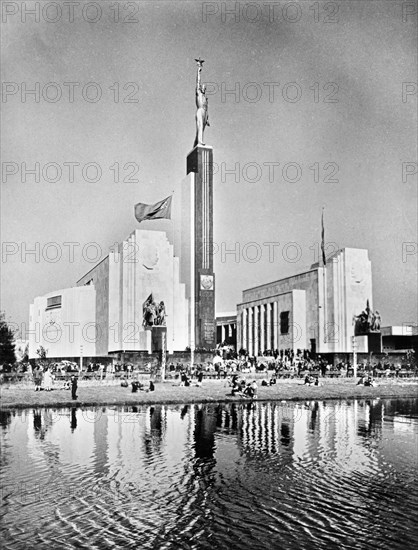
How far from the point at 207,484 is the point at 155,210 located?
48.3 meters

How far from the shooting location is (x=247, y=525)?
11242 mm

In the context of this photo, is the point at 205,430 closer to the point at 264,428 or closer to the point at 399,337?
the point at 264,428

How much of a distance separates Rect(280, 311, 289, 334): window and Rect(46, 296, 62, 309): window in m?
30.1

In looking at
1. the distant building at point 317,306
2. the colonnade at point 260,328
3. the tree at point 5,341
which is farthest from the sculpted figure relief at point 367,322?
the tree at point 5,341

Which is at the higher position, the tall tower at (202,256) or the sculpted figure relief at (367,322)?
the tall tower at (202,256)

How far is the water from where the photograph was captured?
10.7 m

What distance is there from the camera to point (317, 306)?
81.3m

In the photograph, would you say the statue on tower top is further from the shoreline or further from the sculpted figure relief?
the shoreline

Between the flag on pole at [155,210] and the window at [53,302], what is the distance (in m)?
30.8

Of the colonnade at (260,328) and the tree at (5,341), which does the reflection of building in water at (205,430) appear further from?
the colonnade at (260,328)

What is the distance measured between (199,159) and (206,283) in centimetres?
1355

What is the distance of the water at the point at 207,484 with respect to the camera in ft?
35.1

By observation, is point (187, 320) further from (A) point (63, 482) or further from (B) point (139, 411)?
(A) point (63, 482)

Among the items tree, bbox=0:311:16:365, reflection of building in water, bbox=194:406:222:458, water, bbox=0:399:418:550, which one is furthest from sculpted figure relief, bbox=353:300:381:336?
water, bbox=0:399:418:550
